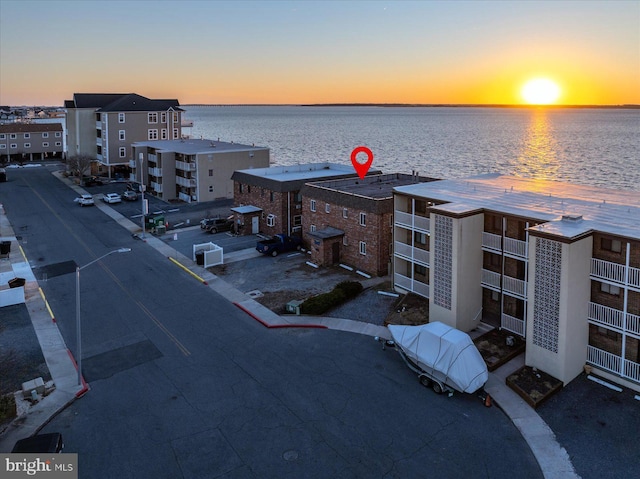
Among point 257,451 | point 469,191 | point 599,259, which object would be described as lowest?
point 257,451

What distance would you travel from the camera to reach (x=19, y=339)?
29344 millimetres

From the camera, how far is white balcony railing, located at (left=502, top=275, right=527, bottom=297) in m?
28.3

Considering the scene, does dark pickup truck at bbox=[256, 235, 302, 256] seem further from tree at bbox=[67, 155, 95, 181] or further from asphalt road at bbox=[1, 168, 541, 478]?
tree at bbox=[67, 155, 95, 181]

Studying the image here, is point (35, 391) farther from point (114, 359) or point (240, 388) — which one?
point (240, 388)

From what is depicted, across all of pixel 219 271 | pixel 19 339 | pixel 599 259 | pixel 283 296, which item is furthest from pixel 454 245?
pixel 19 339

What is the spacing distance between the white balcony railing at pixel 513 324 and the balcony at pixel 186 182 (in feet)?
164

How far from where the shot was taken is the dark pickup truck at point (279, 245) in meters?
46.0

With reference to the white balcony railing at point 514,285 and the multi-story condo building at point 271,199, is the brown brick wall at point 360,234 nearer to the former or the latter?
the multi-story condo building at point 271,199

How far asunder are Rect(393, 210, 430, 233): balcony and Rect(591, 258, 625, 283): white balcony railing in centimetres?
1102

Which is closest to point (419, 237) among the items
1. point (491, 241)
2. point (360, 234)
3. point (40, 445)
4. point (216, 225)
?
point (491, 241)

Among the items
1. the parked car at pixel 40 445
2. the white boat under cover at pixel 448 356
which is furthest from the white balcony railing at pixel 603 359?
the parked car at pixel 40 445

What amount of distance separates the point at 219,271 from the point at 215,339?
42.7ft

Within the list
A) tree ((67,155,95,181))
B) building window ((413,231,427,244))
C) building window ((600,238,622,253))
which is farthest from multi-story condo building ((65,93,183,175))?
building window ((600,238,622,253))

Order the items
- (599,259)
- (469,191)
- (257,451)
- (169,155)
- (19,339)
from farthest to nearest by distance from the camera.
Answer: (169,155), (469,191), (19,339), (599,259), (257,451)
